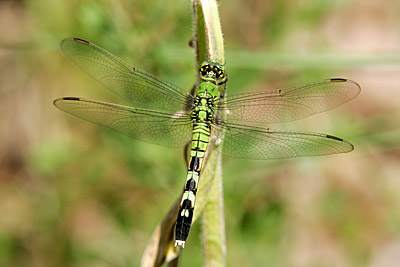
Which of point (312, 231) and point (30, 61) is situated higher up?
point (30, 61)

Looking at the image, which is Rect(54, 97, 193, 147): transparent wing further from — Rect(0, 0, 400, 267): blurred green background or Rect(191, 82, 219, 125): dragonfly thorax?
Rect(0, 0, 400, 267): blurred green background

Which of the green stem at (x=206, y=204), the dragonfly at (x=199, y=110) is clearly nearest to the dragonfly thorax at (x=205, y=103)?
the dragonfly at (x=199, y=110)

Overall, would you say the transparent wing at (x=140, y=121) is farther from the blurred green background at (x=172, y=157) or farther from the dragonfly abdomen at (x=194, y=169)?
the blurred green background at (x=172, y=157)

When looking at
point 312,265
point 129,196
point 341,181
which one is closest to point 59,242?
point 129,196

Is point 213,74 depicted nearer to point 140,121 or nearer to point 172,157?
point 140,121

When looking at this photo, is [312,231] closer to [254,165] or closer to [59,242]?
[254,165]

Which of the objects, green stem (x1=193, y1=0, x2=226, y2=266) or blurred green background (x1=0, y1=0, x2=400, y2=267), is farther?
blurred green background (x1=0, y1=0, x2=400, y2=267)

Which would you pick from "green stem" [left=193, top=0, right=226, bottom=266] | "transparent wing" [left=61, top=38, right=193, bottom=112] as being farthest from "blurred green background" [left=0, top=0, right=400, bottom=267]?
"green stem" [left=193, top=0, right=226, bottom=266]
